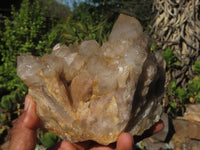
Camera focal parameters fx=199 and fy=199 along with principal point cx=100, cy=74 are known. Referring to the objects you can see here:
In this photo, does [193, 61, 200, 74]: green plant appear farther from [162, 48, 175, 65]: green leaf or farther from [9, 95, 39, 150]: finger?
[9, 95, 39, 150]: finger

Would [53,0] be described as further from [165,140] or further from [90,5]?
[165,140]

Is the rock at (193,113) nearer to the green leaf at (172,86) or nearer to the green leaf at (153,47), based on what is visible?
the green leaf at (172,86)

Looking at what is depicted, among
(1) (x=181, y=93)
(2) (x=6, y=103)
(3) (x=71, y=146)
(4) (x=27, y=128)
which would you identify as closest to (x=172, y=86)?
(1) (x=181, y=93)

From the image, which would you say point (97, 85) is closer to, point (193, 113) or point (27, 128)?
point (27, 128)

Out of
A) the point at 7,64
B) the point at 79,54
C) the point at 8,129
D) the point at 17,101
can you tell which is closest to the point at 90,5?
the point at 7,64

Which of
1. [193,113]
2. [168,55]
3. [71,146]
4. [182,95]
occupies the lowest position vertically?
[193,113]
